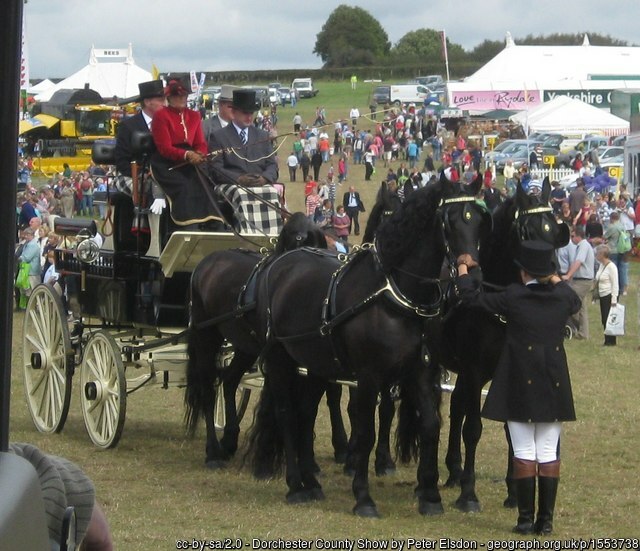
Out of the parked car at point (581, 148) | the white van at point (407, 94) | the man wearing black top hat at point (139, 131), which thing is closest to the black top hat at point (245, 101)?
→ the man wearing black top hat at point (139, 131)

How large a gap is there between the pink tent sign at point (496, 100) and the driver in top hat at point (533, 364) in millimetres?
48335

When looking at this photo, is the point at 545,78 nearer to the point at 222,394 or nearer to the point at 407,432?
the point at 222,394

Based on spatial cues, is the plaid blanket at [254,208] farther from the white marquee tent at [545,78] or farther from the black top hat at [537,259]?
the white marquee tent at [545,78]

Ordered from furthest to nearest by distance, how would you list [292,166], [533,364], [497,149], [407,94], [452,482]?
[407,94] < [497,149] < [292,166] < [452,482] < [533,364]

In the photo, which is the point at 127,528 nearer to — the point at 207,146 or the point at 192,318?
the point at 192,318

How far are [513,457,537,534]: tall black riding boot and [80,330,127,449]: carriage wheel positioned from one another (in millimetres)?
3477

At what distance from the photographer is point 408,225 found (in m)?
6.77

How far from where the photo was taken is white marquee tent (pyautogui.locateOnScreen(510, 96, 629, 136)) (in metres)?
48.2

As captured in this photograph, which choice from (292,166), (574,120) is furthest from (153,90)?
(574,120)

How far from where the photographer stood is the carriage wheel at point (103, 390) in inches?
357

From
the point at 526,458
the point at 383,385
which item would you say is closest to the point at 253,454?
the point at 383,385


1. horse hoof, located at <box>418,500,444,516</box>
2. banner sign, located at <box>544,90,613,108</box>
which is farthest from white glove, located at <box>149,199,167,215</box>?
banner sign, located at <box>544,90,613,108</box>

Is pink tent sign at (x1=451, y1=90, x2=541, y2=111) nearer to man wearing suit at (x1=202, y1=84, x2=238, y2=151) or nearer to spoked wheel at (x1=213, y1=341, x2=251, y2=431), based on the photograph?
man wearing suit at (x1=202, y1=84, x2=238, y2=151)

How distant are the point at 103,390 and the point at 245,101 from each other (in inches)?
95.9
